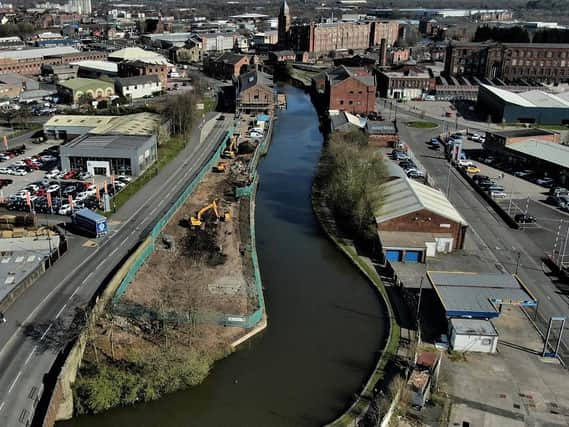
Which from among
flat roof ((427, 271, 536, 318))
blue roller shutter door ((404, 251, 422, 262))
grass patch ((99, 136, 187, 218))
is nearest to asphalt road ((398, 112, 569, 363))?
flat roof ((427, 271, 536, 318))

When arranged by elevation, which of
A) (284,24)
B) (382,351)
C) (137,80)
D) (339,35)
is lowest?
(382,351)

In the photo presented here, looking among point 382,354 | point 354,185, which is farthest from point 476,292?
point 354,185

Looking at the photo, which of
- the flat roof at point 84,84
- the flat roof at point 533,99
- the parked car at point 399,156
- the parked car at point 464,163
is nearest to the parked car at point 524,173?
the parked car at point 464,163

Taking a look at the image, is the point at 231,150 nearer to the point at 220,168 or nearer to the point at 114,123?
the point at 220,168

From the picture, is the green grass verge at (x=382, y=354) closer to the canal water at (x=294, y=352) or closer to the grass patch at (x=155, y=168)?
the canal water at (x=294, y=352)

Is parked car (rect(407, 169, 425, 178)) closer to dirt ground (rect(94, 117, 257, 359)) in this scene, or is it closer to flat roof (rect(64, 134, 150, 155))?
dirt ground (rect(94, 117, 257, 359))
